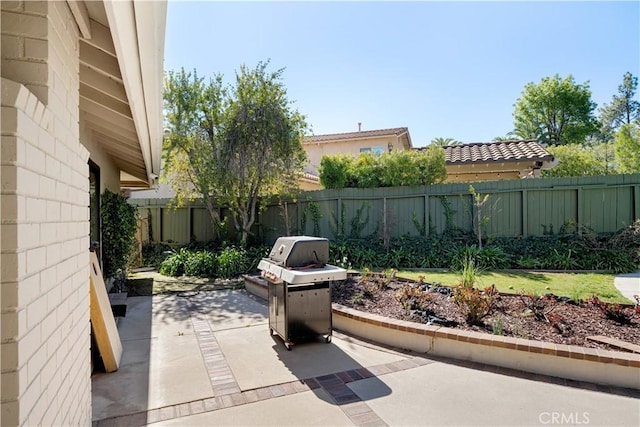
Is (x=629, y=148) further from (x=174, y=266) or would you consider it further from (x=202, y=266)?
(x=174, y=266)

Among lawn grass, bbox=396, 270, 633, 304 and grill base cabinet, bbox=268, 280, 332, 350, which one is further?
lawn grass, bbox=396, 270, 633, 304

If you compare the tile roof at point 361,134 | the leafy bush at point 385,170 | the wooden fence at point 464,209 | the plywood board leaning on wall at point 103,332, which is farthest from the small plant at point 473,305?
the tile roof at point 361,134

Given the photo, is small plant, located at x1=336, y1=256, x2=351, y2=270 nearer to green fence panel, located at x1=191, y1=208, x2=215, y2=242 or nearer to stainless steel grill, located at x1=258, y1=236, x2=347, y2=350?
stainless steel grill, located at x1=258, y1=236, x2=347, y2=350

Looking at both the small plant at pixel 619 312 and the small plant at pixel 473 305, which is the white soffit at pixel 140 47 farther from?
the small plant at pixel 619 312

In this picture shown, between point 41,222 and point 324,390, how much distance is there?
9.24 ft

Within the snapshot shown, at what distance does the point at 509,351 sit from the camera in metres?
3.80

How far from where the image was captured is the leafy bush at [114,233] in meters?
7.21

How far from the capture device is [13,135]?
1.31 m

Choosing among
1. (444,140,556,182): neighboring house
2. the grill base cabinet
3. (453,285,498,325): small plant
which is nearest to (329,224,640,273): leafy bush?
(444,140,556,182): neighboring house

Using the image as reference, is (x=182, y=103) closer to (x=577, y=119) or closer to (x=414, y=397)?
(x=414, y=397)

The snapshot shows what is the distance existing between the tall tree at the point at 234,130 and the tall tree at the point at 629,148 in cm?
1211

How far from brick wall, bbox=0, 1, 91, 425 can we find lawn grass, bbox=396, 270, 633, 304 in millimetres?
5920

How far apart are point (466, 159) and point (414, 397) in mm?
11511

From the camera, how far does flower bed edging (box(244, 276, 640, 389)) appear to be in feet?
11.2
